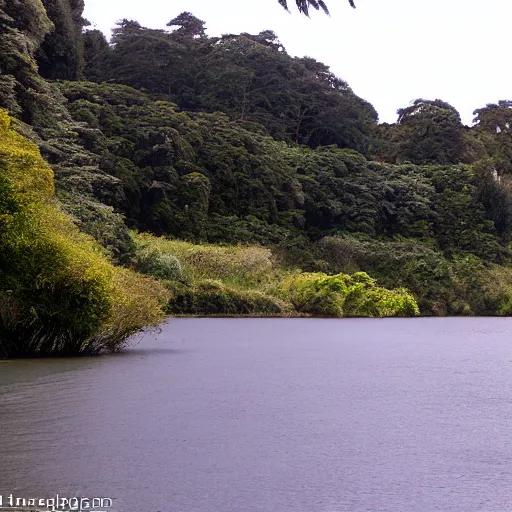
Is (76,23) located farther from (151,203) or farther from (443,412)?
(443,412)

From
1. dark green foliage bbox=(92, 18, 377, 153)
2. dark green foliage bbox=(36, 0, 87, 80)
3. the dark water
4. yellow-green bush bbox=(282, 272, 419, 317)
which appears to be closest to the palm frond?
the dark water

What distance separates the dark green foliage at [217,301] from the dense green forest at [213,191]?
0.08 metres

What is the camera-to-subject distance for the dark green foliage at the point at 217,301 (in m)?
39.6

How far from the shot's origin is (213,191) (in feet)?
181

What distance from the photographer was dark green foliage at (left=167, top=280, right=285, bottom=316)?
39625mm

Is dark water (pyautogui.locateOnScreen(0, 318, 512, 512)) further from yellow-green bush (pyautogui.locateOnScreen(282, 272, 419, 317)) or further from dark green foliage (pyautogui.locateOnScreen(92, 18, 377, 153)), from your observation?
dark green foliage (pyautogui.locateOnScreen(92, 18, 377, 153))

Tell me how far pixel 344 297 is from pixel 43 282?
2684 centimetres

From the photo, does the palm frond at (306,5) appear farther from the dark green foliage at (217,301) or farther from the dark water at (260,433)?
the dark green foliage at (217,301)

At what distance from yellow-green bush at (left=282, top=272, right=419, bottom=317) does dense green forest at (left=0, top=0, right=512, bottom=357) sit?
0.37 feet

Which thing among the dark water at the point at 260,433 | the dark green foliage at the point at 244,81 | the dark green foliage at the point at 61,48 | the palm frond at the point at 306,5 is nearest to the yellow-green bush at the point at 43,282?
the dark water at the point at 260,433

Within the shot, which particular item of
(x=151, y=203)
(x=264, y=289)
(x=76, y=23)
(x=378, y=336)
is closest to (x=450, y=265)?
(x=264, y=289)

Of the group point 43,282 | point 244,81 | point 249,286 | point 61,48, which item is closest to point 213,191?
point 249,286

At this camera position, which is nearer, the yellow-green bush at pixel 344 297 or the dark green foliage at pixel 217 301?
the dark green foliage at pixel 217 301

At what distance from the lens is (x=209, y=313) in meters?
39.9
